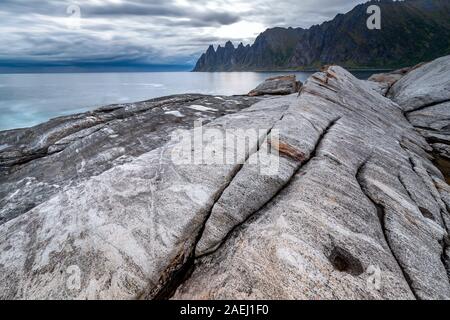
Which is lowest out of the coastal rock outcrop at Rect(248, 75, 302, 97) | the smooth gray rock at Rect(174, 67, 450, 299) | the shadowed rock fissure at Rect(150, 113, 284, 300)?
the shadowed rock fissure at Rect(150, 113, 284, 300)

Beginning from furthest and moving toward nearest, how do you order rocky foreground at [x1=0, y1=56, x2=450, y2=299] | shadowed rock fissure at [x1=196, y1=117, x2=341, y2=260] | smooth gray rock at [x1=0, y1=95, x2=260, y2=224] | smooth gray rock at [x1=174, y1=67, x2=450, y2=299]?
smooth gray rock at [x1=0, y1=95, x2=260, y2=224]
shadowed rock fissure at [x1=196, y1=117, x2=341, y2=260]
rocky foreground at [x1=0, y1=56, x2=450, y2=299]
smooth gray rock at [x1=174, y1=67, x2=450, y2=299]

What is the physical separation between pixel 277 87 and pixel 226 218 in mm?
30515

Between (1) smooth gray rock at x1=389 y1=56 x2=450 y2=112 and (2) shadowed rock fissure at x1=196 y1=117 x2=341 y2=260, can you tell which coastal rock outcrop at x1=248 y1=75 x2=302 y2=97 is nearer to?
(1) smooth gray rock at x1=389 y1=56 x2=450 y2=112

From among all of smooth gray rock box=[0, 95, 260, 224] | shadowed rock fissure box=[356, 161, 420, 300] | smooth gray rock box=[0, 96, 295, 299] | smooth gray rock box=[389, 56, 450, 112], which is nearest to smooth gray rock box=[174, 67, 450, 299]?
shadowed rock fissure box=[356, 161, 420, 300]

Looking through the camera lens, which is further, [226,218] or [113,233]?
[226,218]

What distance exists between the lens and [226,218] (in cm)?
1235

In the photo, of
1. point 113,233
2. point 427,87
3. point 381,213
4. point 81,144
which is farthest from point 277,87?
point 113,233

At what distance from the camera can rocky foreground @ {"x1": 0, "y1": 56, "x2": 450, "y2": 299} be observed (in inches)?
397

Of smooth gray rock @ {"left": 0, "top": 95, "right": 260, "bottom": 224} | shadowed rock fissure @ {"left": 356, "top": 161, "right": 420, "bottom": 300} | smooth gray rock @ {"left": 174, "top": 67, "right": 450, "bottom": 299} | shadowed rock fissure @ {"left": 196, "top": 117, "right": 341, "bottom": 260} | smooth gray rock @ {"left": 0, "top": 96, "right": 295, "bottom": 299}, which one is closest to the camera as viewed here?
smooth gray rock @ {"left": 174, "top": 67, "right": 450, "bottom": 299}

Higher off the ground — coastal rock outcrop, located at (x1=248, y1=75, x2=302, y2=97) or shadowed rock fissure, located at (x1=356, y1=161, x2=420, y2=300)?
coastal rock outcrop, located at (x1=248, y1=75, x2=302, y2=97)

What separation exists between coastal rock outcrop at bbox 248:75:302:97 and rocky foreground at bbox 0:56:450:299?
16.8 metres

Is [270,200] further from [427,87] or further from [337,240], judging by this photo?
[427,87]
